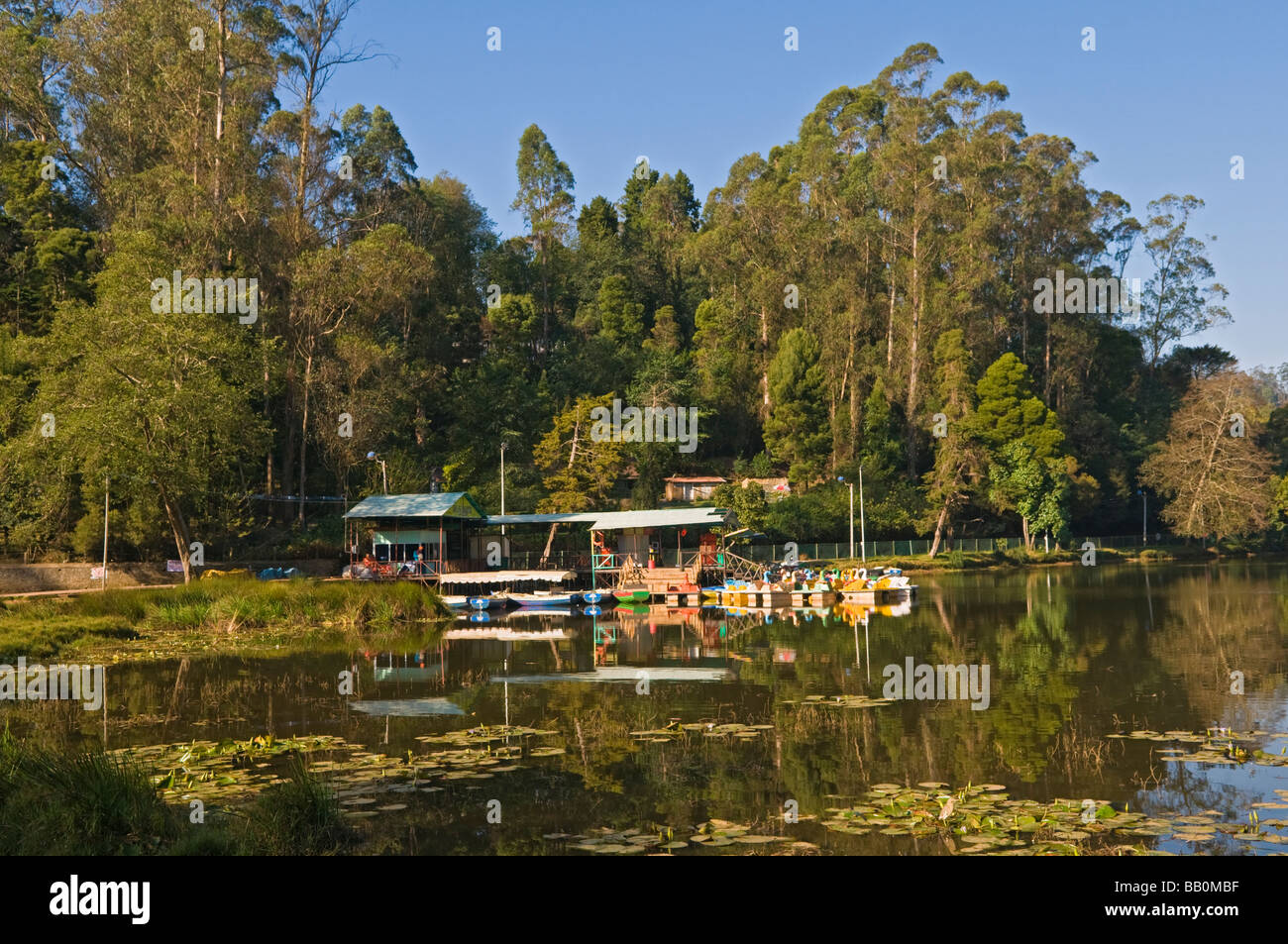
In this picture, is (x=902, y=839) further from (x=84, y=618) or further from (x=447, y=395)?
(x=447, y=395)

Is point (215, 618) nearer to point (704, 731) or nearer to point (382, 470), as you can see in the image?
point (704, 731)

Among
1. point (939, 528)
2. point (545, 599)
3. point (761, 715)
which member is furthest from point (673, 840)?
point (939, 528)

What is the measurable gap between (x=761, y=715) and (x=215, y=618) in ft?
68.4

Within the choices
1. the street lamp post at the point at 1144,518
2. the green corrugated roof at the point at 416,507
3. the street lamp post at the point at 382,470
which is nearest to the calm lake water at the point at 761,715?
the green corrugated roof at the point at 416,507

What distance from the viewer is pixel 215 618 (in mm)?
32625

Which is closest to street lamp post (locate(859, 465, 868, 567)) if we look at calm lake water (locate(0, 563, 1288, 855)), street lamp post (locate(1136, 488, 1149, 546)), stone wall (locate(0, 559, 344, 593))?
street lamp post (locate(1136, 488, 1149, 546))

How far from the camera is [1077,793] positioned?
41.4 feet

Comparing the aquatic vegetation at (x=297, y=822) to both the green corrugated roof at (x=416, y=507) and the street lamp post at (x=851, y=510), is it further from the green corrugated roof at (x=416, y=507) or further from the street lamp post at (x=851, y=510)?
the street lamp post at (x=851, y=510)

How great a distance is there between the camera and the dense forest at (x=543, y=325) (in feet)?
144

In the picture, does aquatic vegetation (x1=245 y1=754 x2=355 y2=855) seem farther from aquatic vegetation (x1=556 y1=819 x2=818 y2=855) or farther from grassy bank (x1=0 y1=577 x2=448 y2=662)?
grassy bank (x1=0 y1=577 x2=448 y2=662)

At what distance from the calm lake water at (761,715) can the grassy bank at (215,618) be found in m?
2.48

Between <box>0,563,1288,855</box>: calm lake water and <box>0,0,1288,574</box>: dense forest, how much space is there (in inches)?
762
